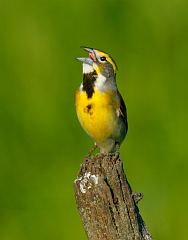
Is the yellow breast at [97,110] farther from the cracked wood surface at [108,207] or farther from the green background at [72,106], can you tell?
the cracked wood surface at [108,207]

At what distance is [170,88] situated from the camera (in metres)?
6.70

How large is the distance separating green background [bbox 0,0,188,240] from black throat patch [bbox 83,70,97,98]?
3.83 ft

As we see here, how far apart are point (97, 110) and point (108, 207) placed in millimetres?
1611

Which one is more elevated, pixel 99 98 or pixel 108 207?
pixel 99 98

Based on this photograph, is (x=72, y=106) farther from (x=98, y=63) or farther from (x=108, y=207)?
(x=108, y=207)

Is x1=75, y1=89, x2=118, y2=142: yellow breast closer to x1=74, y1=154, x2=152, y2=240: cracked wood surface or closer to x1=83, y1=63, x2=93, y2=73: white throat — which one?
x1=83, y1=63, x2=93, y2=73: white throat

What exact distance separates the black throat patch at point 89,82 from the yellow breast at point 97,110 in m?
0.02

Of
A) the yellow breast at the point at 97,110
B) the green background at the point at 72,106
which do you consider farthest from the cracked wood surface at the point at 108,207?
the green background at the point at 72,106

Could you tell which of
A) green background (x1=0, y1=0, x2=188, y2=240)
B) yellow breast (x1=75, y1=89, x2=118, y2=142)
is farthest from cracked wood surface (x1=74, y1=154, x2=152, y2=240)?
green background (x1=0, y1=0, x2=188, y2=240)

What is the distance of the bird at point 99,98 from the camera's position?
5.21m

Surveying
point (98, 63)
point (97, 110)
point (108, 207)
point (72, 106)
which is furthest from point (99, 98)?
point (108, 207)

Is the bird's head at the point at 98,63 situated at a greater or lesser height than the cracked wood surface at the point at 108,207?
greater

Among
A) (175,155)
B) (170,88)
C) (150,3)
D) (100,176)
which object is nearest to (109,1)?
(150,3)

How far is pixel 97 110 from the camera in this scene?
521cm
